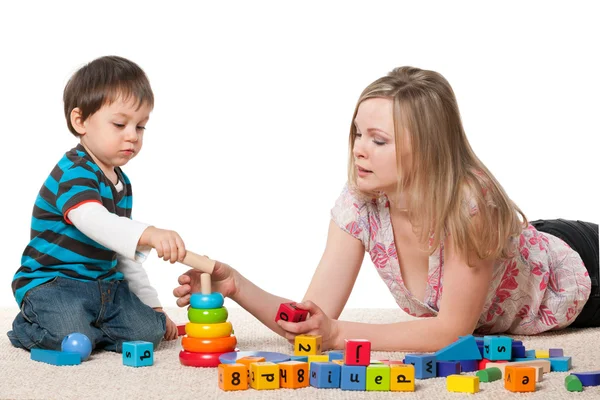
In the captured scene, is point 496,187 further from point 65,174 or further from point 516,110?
point 516,110

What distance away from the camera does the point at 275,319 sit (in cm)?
154

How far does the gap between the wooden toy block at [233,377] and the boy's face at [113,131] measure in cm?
54

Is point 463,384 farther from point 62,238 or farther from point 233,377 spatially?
point 62,238

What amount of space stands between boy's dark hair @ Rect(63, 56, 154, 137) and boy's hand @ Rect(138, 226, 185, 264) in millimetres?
336

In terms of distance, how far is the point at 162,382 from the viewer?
1.27 m

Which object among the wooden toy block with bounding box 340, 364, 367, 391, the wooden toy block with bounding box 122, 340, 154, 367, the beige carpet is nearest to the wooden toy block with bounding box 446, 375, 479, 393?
the beige carpet

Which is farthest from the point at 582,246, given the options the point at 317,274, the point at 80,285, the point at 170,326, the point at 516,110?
the point at 516,110

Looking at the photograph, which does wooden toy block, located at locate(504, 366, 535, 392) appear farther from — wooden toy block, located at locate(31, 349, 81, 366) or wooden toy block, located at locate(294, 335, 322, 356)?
wooden toy block, located at locate(31, 349, 81, 366)

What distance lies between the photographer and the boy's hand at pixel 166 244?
4.35ft

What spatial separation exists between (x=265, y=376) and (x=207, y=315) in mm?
203

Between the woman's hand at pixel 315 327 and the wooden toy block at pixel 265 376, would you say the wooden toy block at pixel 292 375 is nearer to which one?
the wooden toy block at pixel 265 376

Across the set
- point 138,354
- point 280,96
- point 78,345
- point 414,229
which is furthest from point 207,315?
point 280,96

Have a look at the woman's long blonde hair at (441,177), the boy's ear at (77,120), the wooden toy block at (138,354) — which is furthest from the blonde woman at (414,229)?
the boy's ear at (77,120)

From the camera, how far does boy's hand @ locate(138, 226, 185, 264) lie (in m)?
1.33
